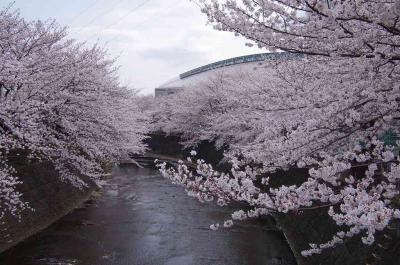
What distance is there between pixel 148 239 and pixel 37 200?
4.46 meters

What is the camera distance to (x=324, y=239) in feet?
39.8

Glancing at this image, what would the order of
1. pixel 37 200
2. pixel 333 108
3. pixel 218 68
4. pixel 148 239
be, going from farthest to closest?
pixel 218 68
pixel 37 200
pixel 148 239
pixel 333 108

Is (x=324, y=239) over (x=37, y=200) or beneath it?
beneath

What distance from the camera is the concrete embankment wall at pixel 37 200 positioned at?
13914mm

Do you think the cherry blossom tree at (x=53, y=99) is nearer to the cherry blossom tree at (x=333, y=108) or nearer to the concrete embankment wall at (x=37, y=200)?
the concrete embankment wall at (x=37, y=200)

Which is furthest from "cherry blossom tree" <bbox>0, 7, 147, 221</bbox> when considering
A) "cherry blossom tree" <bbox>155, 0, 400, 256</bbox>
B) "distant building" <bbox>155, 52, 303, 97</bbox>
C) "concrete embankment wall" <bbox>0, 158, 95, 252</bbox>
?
"distant building" <bbox>155, 52, 303, 97</bbox>

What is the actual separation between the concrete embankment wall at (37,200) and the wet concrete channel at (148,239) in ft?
1.13

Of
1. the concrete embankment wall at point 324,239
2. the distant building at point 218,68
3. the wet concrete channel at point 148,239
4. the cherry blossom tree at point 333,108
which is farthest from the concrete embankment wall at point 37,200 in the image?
the distant building at point 218,68

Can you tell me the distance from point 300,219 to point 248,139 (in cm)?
814

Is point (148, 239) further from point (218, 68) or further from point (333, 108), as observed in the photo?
point (218, 68)

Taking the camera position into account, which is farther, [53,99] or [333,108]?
[53,99]

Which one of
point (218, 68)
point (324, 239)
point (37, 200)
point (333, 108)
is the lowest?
point (324, 239)

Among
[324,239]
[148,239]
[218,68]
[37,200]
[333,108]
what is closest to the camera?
[333,108]

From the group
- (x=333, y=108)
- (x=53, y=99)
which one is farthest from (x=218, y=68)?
(x=333, y=108)
